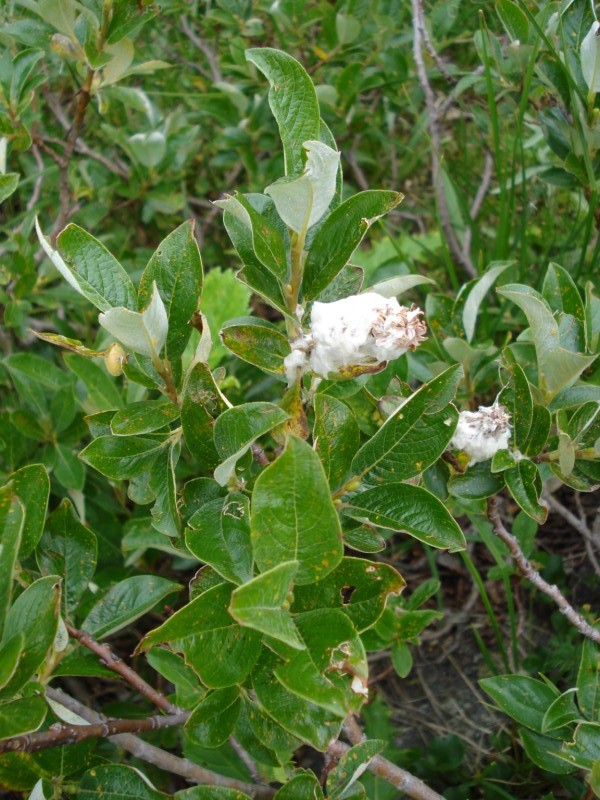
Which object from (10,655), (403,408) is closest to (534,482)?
(403,408)

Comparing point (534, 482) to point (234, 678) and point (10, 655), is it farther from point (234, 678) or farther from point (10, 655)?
point (10, 655)

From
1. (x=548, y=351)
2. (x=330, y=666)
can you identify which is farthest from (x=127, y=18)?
(x=330, y=666)

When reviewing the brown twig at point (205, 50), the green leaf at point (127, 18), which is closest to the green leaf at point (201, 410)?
the green leaf at point (127, 18)

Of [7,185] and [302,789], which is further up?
[7,185]

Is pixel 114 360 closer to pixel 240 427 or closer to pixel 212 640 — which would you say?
pixel 240 427

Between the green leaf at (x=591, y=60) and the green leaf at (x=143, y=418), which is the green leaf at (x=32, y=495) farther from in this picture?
the green leaf at (x=591, y=60)

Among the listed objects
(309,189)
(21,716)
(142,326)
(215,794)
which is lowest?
(215,794)

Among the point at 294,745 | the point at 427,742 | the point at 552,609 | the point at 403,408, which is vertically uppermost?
the point at 403,408

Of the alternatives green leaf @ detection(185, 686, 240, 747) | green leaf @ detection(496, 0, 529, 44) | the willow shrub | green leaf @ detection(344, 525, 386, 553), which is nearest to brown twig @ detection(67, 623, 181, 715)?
the willow shrub
